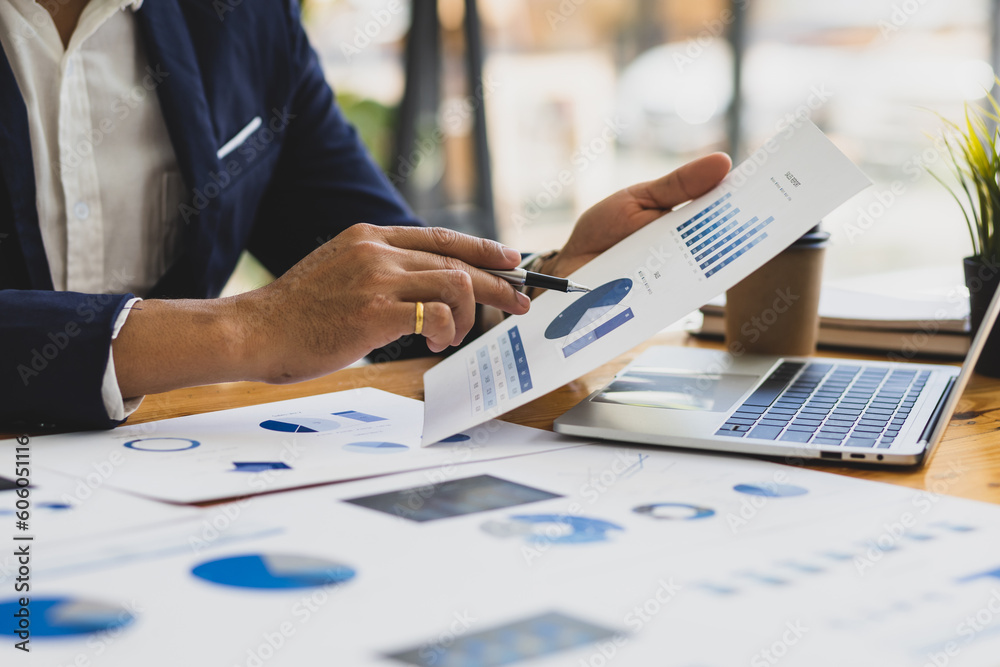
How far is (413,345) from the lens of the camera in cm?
115

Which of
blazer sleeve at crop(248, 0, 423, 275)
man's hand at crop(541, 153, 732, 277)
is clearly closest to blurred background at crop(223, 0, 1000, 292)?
blazer sleeve at crop(248, 0, 423, 275)

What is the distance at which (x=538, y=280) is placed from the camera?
796 millimetres

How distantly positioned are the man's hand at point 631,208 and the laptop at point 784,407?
Result: 15 centimetres

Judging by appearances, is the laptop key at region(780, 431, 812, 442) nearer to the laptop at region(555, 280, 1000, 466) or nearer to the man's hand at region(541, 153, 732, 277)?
the laptop at region(555, 280, 1000, 466)

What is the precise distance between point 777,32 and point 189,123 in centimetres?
337

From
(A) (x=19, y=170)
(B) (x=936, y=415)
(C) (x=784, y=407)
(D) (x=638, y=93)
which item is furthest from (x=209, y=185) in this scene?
(D) (x=638, y=93)

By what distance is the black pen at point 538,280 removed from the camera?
794 mm

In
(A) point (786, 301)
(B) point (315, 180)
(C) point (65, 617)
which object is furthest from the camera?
(B) point (315, 180)

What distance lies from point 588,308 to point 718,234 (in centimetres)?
13

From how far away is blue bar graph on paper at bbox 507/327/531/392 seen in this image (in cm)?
71

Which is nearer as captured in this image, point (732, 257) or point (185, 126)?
point (732, 257)

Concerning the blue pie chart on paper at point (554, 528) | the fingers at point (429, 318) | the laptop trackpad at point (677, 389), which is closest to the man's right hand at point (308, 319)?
the fingers at point (429, 318)

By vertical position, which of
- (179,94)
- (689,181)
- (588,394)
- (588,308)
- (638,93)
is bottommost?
(588,394)

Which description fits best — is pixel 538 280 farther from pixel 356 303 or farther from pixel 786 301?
pixel 786 301
